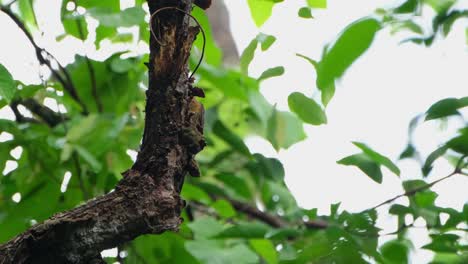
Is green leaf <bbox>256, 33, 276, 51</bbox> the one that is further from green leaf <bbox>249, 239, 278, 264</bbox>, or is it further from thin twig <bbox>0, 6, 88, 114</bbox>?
thin twig <bbox>0, 6, 88, 114</bbox>

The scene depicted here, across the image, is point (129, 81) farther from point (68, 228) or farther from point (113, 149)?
point (68, 228)

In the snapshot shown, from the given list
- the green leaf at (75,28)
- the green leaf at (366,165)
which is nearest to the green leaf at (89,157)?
the green leaf at (75,28)

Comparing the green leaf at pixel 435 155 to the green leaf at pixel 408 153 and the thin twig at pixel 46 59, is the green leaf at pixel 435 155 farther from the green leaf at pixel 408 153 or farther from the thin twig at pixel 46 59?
the thin twig at pixel 46 59

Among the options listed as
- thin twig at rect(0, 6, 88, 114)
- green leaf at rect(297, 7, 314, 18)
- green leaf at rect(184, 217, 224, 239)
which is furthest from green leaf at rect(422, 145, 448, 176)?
thin twig at rect(0, 6, 88, 114)

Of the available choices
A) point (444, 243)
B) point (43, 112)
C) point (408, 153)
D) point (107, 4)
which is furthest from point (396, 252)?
point (43, 112)

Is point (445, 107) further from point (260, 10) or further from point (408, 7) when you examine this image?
point (260, 10)

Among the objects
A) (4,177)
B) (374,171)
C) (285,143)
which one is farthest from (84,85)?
(374,171)
